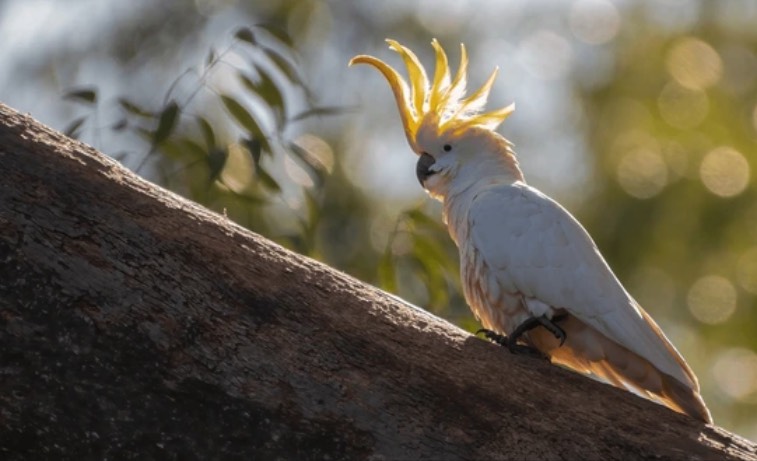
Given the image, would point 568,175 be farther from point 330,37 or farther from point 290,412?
point 290,412

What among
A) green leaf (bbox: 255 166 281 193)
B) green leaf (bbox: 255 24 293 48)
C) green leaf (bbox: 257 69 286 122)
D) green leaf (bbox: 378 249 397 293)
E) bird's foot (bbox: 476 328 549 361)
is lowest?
bird's foot (bbox: 476 328 549 361)

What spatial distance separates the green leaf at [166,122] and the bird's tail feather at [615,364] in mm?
1153

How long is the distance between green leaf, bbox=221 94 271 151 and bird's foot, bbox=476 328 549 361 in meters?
0.87

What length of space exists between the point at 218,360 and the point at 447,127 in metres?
1.38

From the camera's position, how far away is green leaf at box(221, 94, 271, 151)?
353 centimetres

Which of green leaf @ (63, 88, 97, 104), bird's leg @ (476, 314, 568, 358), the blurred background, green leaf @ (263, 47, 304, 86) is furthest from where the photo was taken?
the blurred background

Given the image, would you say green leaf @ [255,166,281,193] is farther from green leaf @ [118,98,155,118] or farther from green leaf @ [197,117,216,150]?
green leaf @ [118,98,155,118]

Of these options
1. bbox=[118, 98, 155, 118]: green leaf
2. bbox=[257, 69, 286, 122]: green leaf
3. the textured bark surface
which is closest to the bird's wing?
the textured bark surface

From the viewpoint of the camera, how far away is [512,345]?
→ 2.93 meters

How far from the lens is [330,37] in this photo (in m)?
7.20

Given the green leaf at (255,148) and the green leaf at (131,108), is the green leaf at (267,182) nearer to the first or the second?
the green leaf at (255,148)

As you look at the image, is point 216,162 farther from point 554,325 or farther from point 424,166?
point 554,325

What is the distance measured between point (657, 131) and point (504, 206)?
424 centimetres

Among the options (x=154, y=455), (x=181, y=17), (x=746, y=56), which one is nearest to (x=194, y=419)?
(x=154, y=455)
